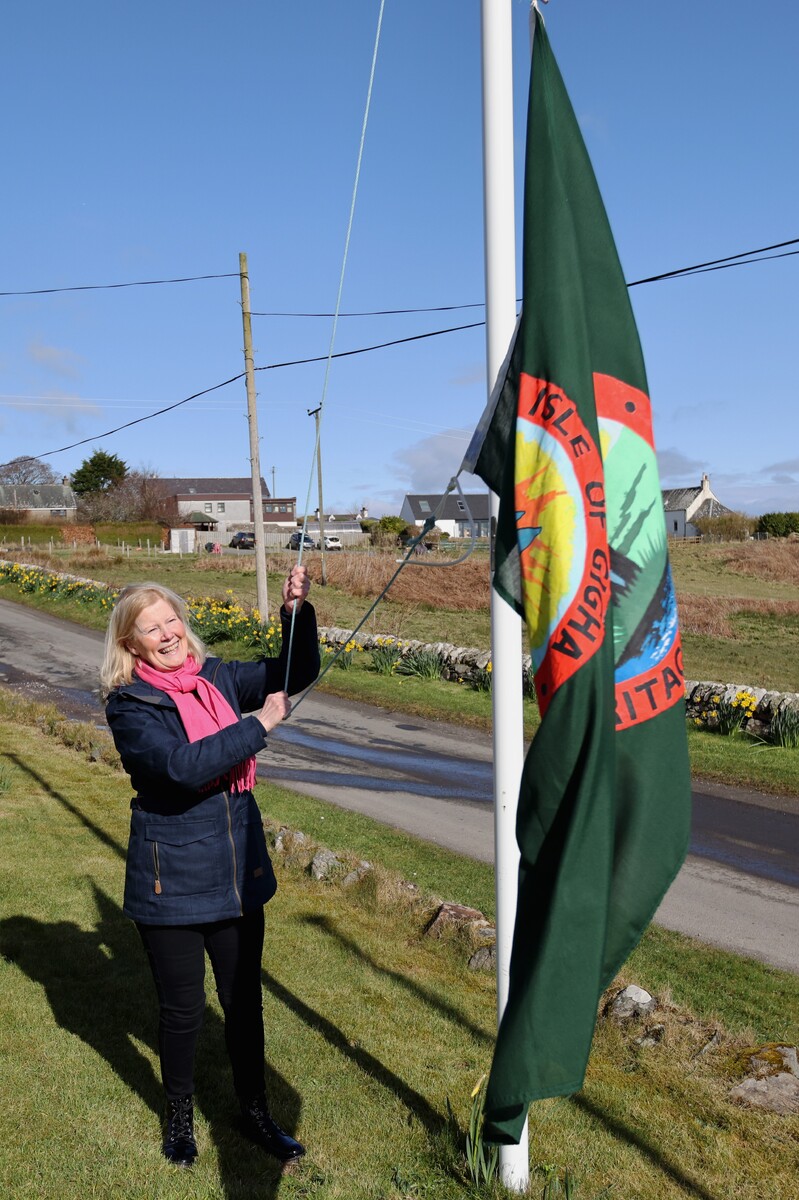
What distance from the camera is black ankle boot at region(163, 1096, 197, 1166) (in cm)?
347

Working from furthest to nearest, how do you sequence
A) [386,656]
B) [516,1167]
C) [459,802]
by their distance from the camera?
[386,656]
[459,802]
[516,1167]

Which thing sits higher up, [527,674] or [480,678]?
[527,674]

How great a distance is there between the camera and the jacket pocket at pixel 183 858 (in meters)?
3.32

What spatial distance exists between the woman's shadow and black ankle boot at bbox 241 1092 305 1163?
0.04 m

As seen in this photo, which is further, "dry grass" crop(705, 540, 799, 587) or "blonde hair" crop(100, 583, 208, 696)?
"dry grass" crop(705, 540, 799, 587)

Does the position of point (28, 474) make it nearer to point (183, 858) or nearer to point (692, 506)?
point (692, 506)

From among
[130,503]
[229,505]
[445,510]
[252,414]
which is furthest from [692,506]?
[252,414]

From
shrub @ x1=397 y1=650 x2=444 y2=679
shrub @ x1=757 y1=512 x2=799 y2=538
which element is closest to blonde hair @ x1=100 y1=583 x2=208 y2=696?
shrub @ x1=397 y1=650 x2=444 y2=679

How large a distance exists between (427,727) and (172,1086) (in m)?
11.7

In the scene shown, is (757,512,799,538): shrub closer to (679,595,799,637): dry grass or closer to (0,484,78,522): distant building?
(679,595,799,637): dry grass

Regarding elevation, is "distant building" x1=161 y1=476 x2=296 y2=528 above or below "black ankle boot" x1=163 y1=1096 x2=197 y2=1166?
above

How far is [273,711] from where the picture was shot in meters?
3.30

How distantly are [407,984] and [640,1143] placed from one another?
5.68 ft

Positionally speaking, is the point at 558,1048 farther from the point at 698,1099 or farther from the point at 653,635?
the point at 698,1099
